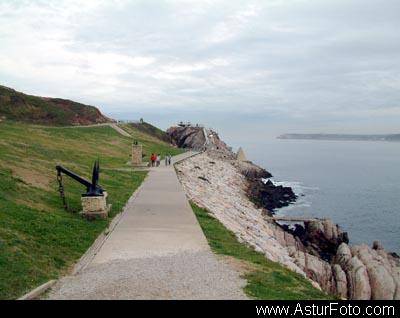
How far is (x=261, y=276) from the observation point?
1077 cm

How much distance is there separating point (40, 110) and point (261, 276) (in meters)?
51.9

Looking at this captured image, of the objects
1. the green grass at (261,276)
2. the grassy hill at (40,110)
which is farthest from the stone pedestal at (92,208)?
the grassy hill at (40,110)

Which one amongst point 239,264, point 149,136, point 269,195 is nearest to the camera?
point 239,264

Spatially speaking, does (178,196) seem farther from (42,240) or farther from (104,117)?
(104,117)

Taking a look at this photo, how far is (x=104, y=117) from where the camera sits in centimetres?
7056

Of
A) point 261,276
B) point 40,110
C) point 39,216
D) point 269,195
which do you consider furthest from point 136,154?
point 261,276

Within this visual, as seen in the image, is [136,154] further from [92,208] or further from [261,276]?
[261,276]

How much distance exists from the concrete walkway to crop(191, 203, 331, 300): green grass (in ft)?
1.16

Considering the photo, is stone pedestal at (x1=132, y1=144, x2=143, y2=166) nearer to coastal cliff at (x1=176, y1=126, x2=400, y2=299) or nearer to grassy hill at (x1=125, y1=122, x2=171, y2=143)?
coastal cliff at (x1=176, y1=126, x2=400, y2=299)

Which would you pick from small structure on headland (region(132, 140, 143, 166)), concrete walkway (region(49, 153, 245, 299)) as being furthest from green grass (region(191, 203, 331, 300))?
small structure on headland (region(132, 140, 143, 166))

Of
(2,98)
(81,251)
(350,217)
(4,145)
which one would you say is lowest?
(350,217)

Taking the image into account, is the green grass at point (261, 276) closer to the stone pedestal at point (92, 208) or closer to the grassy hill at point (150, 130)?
the stone pedestal at point (92, 208)

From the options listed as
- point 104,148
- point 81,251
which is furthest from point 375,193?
point 81,251
